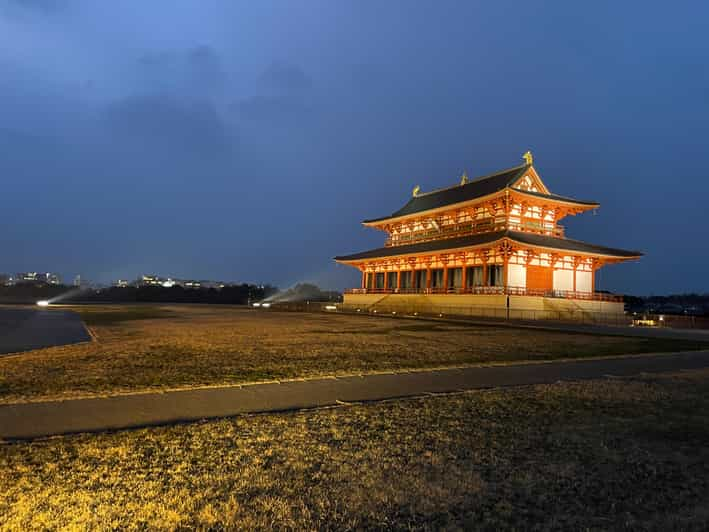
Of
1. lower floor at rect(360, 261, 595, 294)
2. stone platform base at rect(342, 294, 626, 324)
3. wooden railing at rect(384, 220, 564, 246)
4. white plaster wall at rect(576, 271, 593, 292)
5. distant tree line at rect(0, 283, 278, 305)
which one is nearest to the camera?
stone platform base at rect(342, 294, 626, 324)

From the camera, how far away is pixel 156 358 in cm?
1177

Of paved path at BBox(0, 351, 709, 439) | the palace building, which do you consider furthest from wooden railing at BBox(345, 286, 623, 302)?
paved path at BBox(0, 351, 709, 439)

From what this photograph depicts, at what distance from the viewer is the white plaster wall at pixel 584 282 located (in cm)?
4269

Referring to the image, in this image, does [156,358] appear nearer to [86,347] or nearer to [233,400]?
[86,347]

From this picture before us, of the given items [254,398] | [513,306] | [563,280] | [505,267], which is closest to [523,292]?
[513,306]

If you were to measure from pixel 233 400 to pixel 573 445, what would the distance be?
4965 millimetres

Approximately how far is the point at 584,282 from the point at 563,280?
106 inches

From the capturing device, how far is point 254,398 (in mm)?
7488

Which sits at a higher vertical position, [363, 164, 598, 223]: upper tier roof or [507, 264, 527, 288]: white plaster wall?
[363, 164, 598, 223]: upper tier roof

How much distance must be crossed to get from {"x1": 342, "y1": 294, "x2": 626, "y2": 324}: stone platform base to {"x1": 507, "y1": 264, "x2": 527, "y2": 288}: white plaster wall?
2.87 m

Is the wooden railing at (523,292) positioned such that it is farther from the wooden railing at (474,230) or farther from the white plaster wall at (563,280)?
the wooden railing at (474,230)

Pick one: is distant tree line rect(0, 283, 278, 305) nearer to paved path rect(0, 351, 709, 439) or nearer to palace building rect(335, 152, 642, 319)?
palace building rect(335, 152, 642, 319)

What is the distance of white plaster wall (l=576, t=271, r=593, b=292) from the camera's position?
42688mm

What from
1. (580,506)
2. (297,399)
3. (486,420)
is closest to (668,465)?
(580,506)
